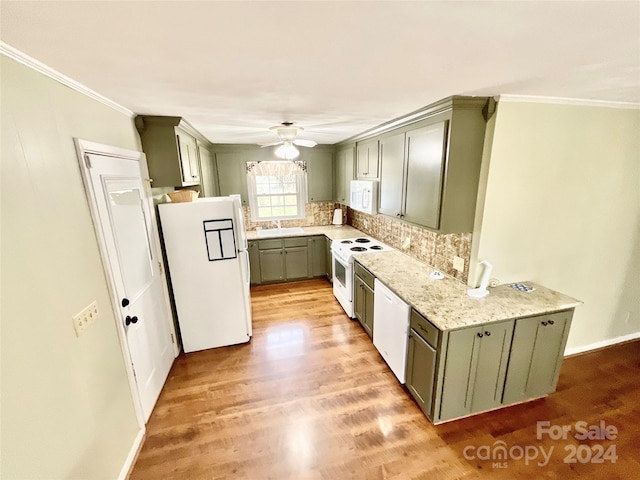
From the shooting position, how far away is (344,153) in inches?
164

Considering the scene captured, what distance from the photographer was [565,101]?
197cm

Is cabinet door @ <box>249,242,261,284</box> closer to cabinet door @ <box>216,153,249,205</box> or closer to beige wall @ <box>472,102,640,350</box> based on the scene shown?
cabinet door @ <box>216,153,249,205</box>

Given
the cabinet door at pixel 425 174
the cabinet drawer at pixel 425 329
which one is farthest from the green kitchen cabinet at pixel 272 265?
the cabinet drawer at pixel 425 329

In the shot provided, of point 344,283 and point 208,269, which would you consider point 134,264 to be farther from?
point 344,283

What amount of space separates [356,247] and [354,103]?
75.1 inches

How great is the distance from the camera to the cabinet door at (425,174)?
2.09 m

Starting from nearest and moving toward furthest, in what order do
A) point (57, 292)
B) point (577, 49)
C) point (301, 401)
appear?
1. point (577, 49)
2. point (57, 292)
3. point (301, 401)

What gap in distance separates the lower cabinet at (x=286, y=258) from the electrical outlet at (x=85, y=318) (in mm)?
2741

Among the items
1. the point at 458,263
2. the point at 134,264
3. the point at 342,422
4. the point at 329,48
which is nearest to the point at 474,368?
the point at 458,263

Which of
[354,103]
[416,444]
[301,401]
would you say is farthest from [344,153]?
[416,444]

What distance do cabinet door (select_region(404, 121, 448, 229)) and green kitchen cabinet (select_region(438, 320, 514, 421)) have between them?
Result: 2.82 ft

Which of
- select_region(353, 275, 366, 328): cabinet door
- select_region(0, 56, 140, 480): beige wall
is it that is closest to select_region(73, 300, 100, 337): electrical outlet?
select_region(0, 56, 140, 480): beige wall

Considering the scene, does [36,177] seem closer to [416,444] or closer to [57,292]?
[57,292]

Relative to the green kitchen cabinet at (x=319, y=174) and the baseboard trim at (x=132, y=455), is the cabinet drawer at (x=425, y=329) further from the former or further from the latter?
the green kitchen cabinet at (x=319, y=174)
